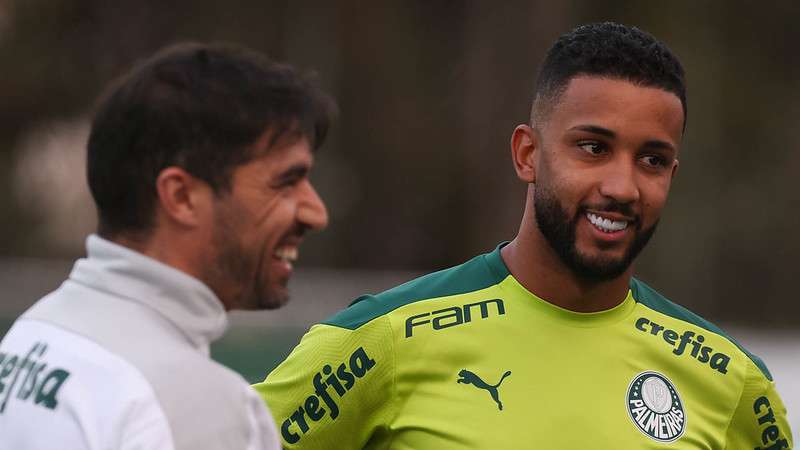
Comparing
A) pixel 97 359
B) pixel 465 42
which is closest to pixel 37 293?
pixel 465 42

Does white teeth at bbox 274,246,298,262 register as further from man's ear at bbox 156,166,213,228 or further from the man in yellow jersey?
the man in yellow jersey

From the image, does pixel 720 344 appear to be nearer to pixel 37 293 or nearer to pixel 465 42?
pixel 37 293

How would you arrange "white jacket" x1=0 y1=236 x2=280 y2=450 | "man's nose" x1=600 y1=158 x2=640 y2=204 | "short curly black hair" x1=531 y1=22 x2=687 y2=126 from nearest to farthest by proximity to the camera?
1. "white jacket" x1=0 y1=236 x2=280 y2=450
2. "man's nose" x1=600 y1=158 x2=640 y2=204
3. "short curly black hair" x1=531 y1=22 x2=687 y2=126

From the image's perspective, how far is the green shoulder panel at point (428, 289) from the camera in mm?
3627

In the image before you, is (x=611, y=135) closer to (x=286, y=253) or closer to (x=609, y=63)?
(x=609, y=63)

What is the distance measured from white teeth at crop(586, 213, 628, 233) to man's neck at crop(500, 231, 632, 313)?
0.16m

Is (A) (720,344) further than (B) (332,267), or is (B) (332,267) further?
(B) (332,267)

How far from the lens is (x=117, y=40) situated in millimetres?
19688

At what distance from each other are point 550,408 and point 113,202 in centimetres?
143

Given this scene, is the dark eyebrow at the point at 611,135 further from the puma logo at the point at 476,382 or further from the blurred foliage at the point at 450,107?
the blurred foliage at the point at 450,107

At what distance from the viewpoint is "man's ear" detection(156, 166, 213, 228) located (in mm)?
2408

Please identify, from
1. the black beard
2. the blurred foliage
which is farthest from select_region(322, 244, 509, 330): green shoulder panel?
the blurred foliage

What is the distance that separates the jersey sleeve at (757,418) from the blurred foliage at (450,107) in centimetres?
1361

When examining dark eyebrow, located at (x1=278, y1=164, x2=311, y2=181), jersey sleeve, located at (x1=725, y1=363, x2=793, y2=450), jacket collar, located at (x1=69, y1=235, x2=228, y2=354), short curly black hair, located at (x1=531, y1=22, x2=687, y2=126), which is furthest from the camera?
jersey sleeve, located at (x1=725, y1=363, x2=793, y2=450)
